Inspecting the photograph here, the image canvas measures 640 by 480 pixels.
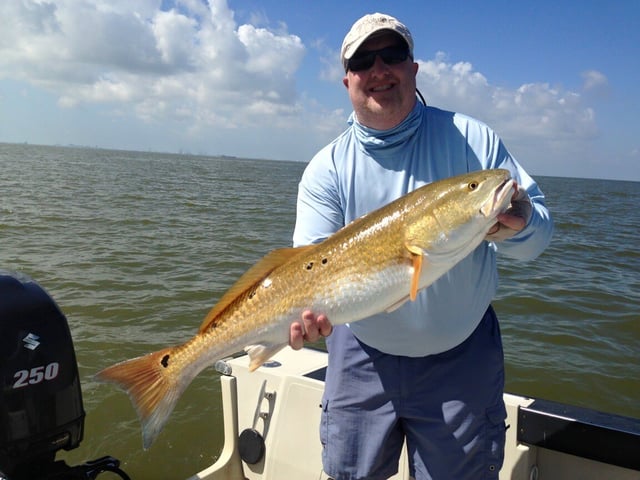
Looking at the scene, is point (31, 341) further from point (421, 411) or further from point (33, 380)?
point (421, 411)

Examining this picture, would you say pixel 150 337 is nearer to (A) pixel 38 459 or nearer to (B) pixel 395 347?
(A) pixel 38 459

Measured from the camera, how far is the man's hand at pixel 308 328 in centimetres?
289

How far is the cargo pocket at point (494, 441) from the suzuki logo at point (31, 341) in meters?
2.68

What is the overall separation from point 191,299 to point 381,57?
9203 mm

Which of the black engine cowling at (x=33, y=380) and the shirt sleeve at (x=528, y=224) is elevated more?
the shirt sleeve at (x=528, y=224)

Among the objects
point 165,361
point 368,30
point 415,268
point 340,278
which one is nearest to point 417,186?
point 415,268

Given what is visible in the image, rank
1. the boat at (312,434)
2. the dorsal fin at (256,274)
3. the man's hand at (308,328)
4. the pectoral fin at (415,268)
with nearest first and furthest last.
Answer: the pectoral fin at (415,268) → the man's hand at (308,328) → the dorsal fin at (256,274) → the boat at (312,434)

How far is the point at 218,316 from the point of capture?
3152 mm

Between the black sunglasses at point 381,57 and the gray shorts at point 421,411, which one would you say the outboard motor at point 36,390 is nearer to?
the gray shorts at point 421,411

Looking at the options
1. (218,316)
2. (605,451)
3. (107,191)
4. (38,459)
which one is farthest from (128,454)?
(107,191)

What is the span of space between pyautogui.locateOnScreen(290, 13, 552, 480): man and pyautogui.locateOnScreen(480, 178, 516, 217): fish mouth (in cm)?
23

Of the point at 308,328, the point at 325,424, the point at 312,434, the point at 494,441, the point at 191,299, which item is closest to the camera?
the point at 308,328

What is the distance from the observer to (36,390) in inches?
123

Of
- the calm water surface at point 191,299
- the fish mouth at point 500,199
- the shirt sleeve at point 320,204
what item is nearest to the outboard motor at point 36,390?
the shirt sleeve at point 320,204
